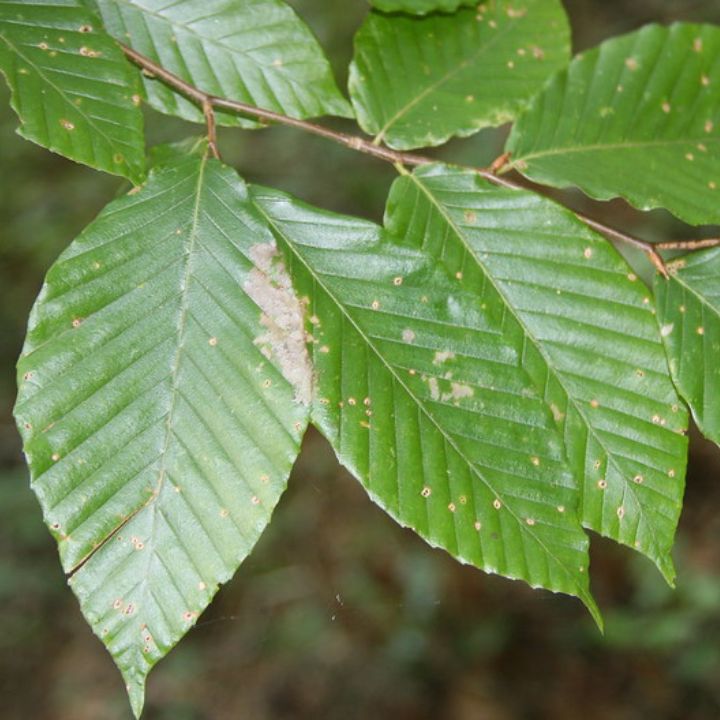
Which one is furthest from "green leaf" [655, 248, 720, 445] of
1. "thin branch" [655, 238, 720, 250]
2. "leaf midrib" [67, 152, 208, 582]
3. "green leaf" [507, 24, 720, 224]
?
"leaf midrib" [67, 152, 208, 582]

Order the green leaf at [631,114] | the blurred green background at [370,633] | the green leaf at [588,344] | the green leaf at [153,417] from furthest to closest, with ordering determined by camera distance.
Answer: the blurred green background at [370,633], the green leaf at [631,114], the green leaf at [588,344], the green leaf at [153,417]

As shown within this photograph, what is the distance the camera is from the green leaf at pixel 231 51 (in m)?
1.06

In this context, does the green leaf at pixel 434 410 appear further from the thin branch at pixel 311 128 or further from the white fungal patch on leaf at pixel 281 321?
the thin branch at pixel 311 128

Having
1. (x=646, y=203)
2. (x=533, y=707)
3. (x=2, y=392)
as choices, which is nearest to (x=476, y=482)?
(x=646, y=203)

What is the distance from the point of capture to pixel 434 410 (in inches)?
35.1

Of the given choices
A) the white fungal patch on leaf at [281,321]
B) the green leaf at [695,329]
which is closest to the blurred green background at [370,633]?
the green leaf at [695,329]

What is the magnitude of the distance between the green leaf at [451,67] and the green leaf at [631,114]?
0.18 ft

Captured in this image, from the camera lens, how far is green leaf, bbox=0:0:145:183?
89cm

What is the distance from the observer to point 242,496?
83 centimetres

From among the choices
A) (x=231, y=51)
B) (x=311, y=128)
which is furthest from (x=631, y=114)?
(x=231, y=51)

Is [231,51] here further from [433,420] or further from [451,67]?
[433,420]

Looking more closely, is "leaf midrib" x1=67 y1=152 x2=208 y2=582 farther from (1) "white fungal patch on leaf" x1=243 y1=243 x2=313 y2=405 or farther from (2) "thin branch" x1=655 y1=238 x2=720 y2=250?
(2) "thin branch" x1=655 y1=238 x2=720 y2=250

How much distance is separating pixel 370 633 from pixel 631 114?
2.56m

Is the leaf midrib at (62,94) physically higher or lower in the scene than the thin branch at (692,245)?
higher
